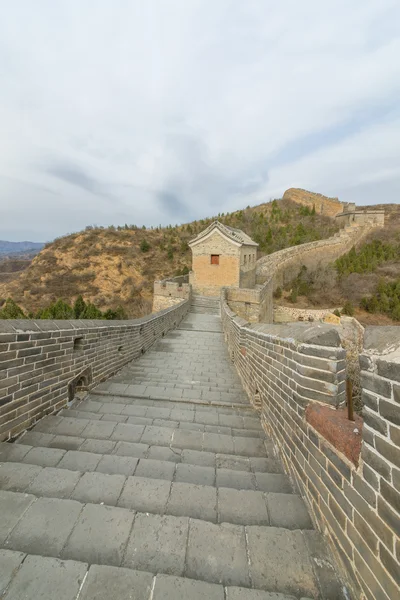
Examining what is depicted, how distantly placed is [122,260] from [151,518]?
32.3 metres

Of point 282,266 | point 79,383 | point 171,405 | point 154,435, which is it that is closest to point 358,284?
point 282,266

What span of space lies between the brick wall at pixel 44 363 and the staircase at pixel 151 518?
0.28 meters

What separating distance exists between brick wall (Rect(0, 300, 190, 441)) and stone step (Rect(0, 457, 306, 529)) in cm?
84

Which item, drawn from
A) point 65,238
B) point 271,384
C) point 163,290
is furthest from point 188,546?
point 65,238

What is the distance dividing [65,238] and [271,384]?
40.0m

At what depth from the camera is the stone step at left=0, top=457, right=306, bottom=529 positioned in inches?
71.2

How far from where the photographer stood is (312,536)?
1.66 metres

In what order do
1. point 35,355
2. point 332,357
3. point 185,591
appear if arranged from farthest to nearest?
point 35,355 < point 332,357 < point 185,591

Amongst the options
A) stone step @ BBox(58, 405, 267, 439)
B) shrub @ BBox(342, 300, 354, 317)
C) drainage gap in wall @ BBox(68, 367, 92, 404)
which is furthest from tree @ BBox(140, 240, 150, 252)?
stone step @ BBox(58, 405, 267, 439)

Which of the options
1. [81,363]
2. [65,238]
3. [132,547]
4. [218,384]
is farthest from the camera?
[65,238]

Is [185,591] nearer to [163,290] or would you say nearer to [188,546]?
[188,546]

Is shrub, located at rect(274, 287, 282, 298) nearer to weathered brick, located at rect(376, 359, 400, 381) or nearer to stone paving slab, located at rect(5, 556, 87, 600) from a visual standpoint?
Answer: weathered brick, located at rect(376, 359, 400, 381)

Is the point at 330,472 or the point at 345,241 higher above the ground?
the point at 345,241

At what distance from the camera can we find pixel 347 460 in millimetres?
1537
